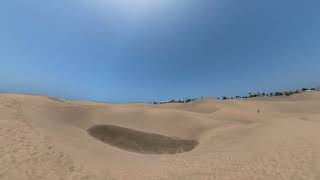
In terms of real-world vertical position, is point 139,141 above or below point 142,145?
above

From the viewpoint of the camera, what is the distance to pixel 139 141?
2138 centimetres

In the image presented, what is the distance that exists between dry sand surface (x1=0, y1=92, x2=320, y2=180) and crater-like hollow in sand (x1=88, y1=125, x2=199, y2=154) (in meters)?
0.07

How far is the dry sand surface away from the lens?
1380 centimetres

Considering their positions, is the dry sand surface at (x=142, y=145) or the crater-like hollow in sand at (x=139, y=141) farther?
the crater-like hollow in sand at (x=139, y=141)

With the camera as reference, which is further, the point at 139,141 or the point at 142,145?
the point at 139,141

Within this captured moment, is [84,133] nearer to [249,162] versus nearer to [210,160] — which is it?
[210,160]

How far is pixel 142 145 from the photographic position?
20625mm

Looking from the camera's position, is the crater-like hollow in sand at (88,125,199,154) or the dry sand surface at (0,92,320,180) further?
the crater-like hollow in sand at (88,125,199,154)

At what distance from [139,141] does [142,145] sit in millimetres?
807

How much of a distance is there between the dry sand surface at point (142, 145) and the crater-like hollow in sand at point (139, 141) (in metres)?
0.07

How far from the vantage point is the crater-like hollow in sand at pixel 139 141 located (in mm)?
19828

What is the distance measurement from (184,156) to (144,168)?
3.16 meters

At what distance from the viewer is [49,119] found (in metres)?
21.9

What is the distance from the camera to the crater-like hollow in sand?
781 inches
